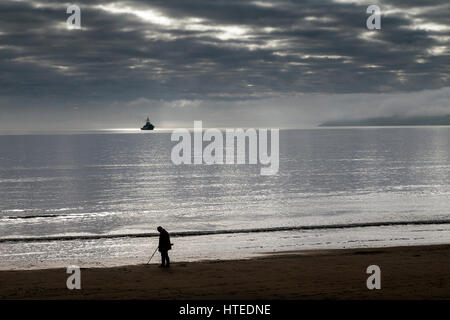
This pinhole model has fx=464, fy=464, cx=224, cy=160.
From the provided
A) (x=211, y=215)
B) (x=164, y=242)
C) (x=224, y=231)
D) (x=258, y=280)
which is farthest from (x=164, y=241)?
(x=211, y=215)

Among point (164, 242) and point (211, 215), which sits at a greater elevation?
point (164, 242)

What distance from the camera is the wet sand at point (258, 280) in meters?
17.4

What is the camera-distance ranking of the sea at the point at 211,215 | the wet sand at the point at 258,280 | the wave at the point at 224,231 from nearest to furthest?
1. the wet sand at the point at 258,280
2. the sea at the point at 211,215
3. the wave at the point at 224,231

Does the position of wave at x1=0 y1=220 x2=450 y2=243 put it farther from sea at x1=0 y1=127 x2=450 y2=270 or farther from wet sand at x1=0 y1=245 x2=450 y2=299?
wet sand at x1=0 y1=245 x2=450 y2=299

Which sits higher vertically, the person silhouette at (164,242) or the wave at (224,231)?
the person silhouette at (164,242)

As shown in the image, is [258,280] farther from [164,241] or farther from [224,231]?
[224,231]

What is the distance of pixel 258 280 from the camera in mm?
19594

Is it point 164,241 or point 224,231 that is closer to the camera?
point 164,241

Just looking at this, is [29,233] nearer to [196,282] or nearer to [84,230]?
[84,230]

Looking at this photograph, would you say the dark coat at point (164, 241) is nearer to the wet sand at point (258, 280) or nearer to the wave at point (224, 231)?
the wet sand at point (258, 280)

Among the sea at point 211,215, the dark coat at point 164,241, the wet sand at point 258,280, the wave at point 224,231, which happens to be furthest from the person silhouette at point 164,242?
the wave at point 224,231

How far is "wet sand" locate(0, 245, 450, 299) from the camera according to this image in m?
17.4

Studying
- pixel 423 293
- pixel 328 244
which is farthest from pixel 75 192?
pixel 423 293

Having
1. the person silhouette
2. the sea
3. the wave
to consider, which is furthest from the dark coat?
the wave
